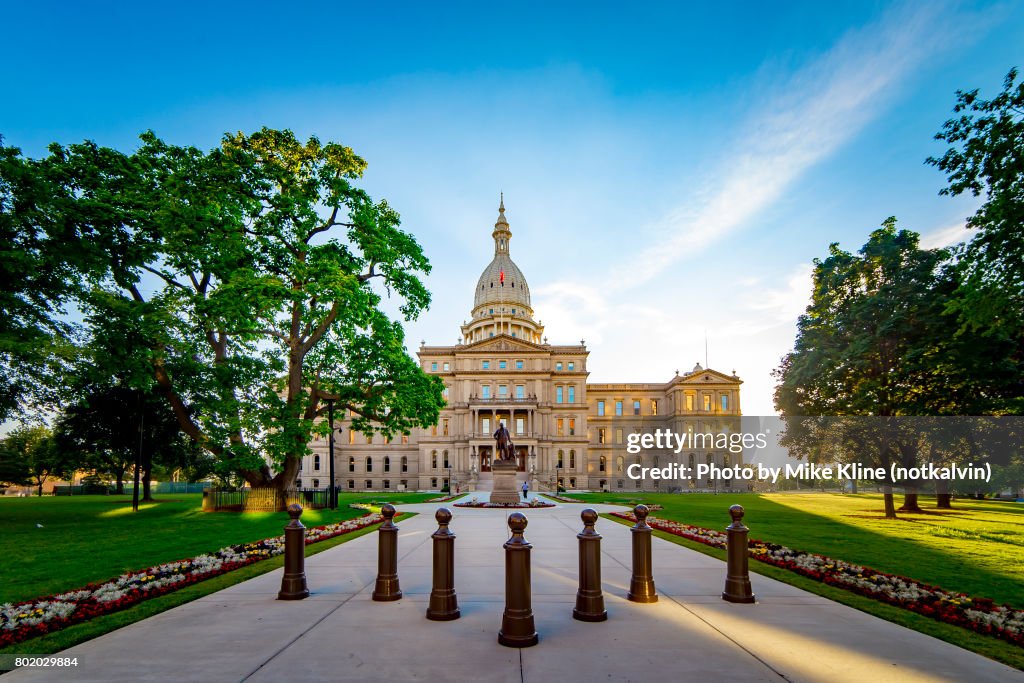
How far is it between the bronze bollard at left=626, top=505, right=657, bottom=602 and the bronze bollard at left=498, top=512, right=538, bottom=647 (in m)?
2.38

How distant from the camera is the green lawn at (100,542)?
1077 centimetres

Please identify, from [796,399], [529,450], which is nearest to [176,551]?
[796,399]

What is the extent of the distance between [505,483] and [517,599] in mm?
28310

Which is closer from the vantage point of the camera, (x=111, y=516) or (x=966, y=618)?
(x=966, y=618)

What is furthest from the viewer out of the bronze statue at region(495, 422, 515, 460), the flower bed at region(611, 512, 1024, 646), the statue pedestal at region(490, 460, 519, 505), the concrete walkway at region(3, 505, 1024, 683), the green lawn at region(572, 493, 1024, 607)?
the bronze statue at region(495, 422, 515, 460)

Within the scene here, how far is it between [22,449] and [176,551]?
74558 millimetres

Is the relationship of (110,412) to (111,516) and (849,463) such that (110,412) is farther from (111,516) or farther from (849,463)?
(849,463)

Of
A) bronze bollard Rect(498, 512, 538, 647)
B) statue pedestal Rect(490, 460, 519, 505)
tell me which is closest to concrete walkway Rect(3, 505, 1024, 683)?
bronze bollard Rect(498, 512, 538, 647)

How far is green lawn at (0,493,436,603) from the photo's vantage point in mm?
10766

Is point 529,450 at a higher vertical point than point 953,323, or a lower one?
lower

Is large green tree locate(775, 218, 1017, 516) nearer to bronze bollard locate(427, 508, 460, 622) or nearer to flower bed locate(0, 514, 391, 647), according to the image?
bronze bollard locate(427, 508, 460, 622)

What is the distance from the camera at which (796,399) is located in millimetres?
30781

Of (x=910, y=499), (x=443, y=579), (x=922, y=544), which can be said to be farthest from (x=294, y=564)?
(x=910, y=499)

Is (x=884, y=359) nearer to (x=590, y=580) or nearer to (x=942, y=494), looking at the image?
(x=942, y=494)
